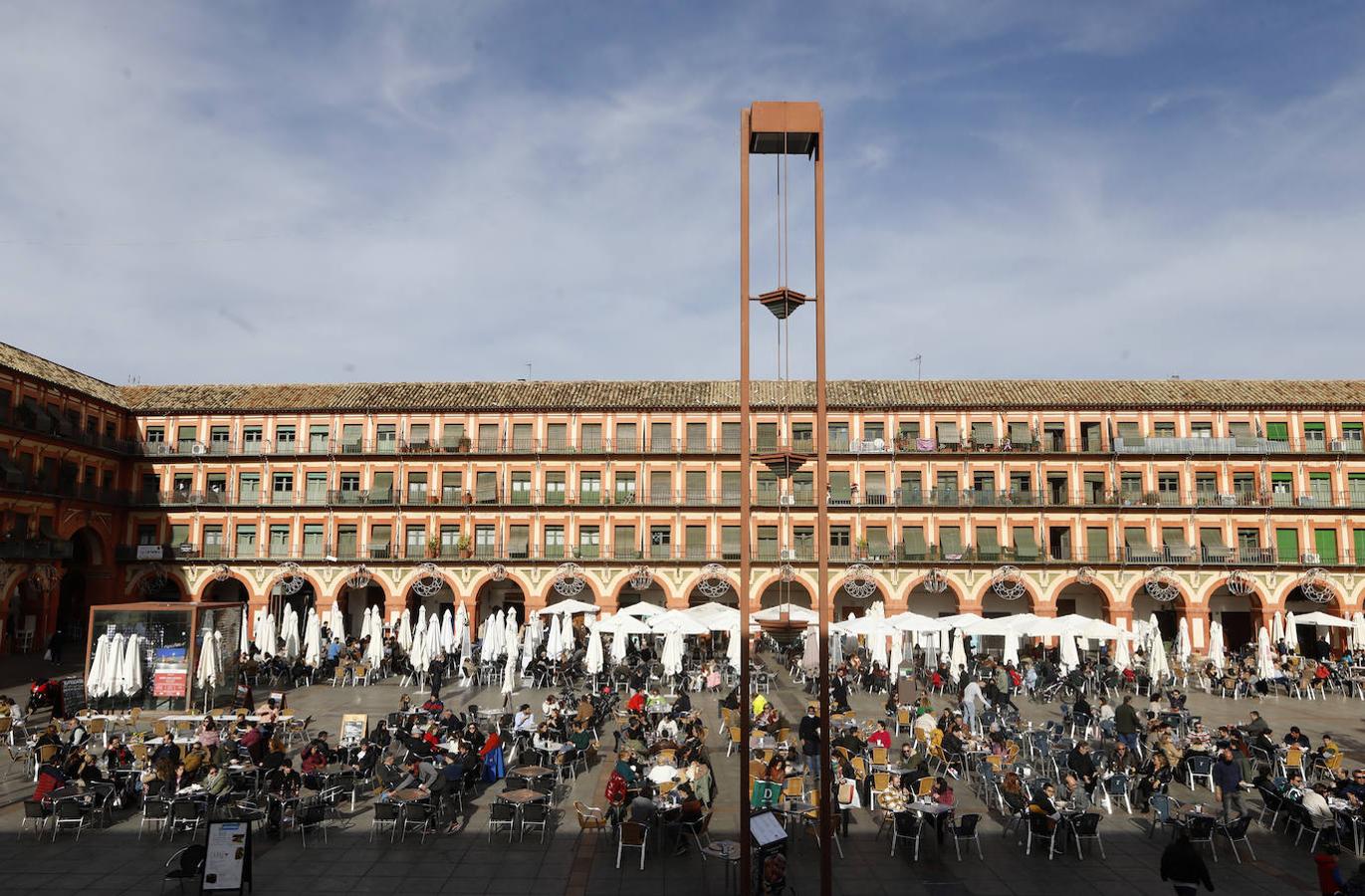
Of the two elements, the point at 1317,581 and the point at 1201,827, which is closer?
the point at 1201,827

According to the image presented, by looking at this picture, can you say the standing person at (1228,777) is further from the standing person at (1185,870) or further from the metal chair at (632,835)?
the metal chair at (632,835)

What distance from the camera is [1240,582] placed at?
41500mm

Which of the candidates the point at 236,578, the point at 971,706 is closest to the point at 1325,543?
the point at 971,706

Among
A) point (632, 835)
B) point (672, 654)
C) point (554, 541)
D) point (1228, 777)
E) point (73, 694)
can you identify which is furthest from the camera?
point (554, 541)

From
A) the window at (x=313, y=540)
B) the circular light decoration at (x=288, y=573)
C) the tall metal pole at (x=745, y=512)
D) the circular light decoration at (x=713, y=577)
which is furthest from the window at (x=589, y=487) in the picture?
the tall metal pole at (x=745, y=512)

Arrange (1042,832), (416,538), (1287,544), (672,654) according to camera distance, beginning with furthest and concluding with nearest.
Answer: (416,538) < (1287,544) < (672,654) < (1042,832)

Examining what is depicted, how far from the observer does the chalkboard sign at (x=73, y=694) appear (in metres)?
24.6

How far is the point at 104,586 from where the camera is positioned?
44875 millimetres

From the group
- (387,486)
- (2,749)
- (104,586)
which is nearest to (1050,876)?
(2,749)

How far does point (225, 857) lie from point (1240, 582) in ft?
138

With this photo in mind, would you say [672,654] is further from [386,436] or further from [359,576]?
[386,436]

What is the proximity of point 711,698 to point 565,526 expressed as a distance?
57.0 feet

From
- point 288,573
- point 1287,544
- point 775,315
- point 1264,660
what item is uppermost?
point 775,315

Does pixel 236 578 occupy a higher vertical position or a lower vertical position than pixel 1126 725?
higher
